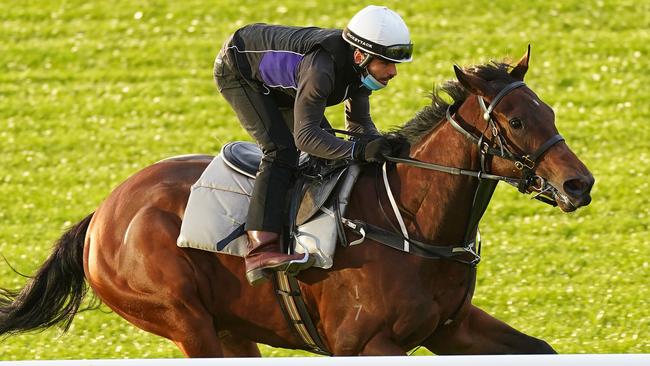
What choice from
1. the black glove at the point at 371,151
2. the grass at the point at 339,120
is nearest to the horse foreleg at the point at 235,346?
the grass at the point at 339,120

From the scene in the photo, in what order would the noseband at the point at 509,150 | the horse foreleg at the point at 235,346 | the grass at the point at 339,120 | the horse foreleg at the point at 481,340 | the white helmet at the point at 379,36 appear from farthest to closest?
the grass at the point at 339,120 < the horse foreleg at the point at 235,346 < the horse foreleg at the point at 481,340 < the white helmet at the point at 379,36 < the noseband at the point at 509,150

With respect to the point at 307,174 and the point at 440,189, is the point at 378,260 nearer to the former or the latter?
the point at 440,189

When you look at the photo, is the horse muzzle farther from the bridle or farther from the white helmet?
the white helmet

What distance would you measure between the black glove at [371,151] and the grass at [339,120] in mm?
2463

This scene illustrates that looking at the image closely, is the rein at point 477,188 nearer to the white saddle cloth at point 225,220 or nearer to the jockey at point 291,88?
the white saddle cloth at point 225,220

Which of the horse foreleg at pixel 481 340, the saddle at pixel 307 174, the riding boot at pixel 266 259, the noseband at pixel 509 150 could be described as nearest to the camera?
the noseband at pixel 509 150

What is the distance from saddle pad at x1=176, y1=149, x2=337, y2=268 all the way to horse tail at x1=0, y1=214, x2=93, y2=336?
2.74 feet

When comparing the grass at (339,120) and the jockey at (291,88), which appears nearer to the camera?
the jockey at (291,88)

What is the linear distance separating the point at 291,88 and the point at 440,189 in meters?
0.84

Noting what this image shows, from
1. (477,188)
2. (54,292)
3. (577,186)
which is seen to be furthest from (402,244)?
(54,292)

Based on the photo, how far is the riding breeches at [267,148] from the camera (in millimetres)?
6098

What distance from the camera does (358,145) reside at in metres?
5.96

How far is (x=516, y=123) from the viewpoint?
18.7 ft

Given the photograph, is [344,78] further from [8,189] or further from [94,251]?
[8,189]
